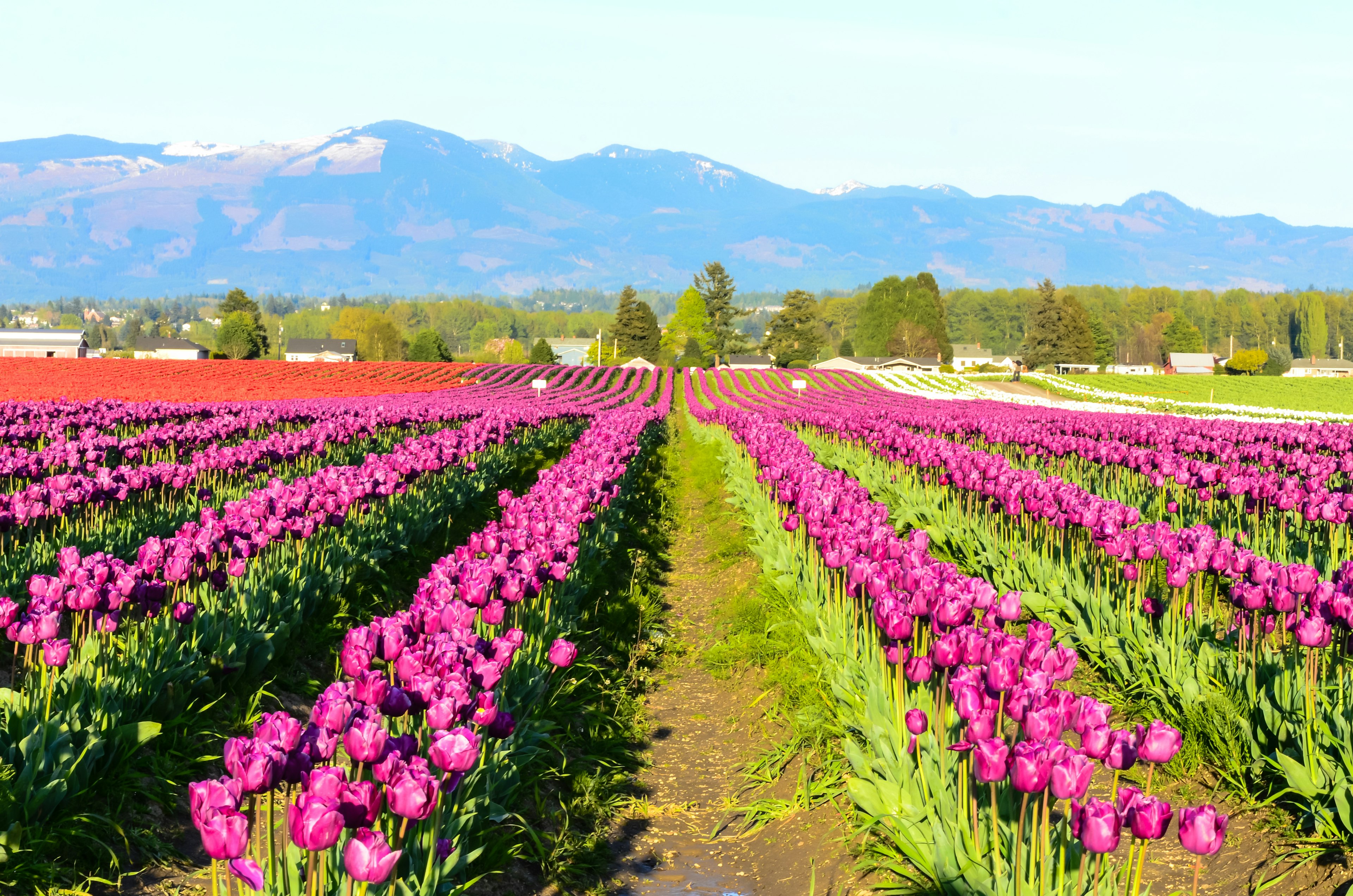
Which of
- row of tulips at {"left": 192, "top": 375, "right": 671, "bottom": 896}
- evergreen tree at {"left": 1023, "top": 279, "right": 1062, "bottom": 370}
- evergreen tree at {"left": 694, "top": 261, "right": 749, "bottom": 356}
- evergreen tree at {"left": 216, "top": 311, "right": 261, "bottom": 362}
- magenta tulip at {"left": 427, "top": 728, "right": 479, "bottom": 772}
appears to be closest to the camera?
row of tulips at {"left": 192, "top": 375, "right": 671, "bottom": 896}

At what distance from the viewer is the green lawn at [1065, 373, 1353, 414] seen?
2510 inches

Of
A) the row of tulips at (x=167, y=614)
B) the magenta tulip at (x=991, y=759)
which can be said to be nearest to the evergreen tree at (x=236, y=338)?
the row of tulips at (x=167, y=614)

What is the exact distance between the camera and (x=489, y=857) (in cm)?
484

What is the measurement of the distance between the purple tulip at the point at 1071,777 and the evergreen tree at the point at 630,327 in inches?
4992

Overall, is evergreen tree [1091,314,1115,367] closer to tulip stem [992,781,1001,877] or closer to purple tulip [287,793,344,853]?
tulip stem [992,781,1001,877]

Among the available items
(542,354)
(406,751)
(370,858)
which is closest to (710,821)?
(406,751)

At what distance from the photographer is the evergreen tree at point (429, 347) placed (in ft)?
346

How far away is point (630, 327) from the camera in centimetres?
13138

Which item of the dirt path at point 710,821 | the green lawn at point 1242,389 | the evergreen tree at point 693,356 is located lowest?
the dirt path at point 710,821

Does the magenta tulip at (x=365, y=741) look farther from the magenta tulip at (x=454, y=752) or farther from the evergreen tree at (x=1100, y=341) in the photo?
the evergreen tree at (x=1100, y=341)

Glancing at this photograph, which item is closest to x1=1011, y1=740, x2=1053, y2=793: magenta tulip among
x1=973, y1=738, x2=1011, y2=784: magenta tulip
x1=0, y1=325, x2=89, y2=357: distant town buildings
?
x1=973, y1=738, x2=1011, y2=784: magenta tulip

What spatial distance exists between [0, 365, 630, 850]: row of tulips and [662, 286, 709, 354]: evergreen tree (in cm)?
12351

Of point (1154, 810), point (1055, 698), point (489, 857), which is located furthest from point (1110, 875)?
point (489, 857)

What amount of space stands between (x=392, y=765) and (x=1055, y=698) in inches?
92.2
